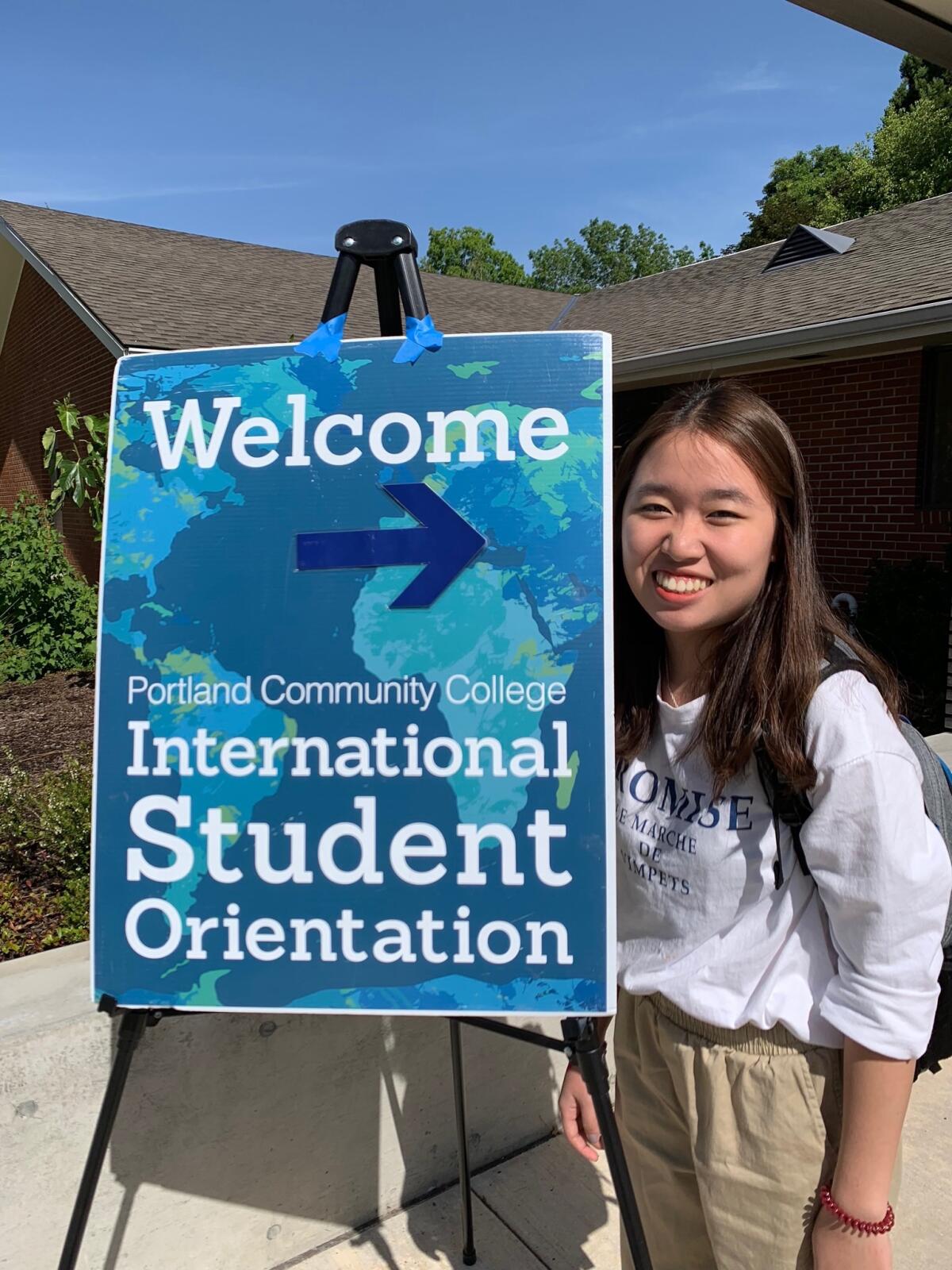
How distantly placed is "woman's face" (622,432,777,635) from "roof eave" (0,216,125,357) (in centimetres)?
788

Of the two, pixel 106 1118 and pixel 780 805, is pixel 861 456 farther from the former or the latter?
pixel 106 1118

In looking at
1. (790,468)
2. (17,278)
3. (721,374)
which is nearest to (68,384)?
(17,278)

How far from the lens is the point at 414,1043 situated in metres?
2.21

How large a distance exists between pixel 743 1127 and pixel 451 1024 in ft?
2.18

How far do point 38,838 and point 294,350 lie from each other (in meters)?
2.22

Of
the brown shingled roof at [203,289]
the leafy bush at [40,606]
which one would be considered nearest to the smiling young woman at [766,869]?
the leafy bush at [40,606]

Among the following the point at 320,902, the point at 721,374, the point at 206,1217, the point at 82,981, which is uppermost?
the point at 721,374

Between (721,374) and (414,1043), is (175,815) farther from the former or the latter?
(721,374)

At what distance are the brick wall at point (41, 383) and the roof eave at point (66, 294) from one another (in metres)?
0.67

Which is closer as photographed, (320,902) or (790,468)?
(790,468)

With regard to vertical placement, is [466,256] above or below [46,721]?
above

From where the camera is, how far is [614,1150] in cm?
131

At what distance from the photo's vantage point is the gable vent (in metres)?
9.77

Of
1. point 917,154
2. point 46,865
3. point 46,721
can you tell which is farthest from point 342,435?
point 917,154
